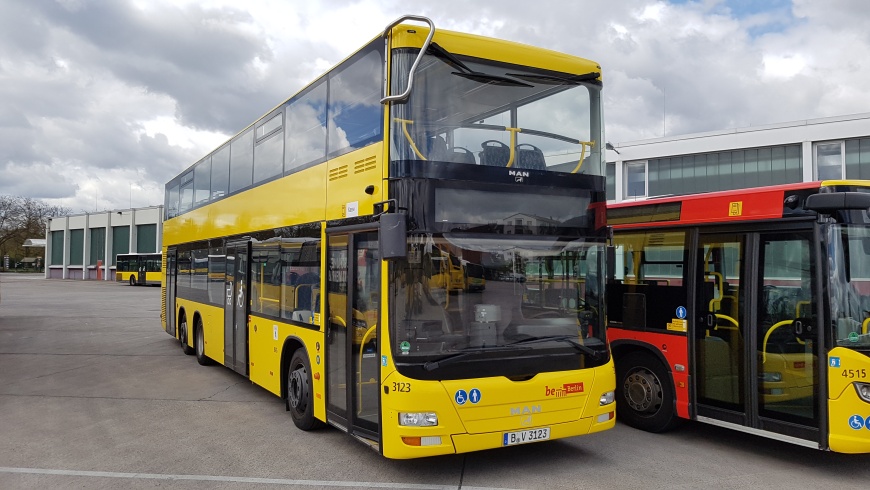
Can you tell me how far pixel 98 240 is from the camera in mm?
69688

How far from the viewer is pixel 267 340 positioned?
8.31 metres

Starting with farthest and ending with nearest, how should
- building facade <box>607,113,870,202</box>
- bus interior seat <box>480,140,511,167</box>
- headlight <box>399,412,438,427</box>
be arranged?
building facade <box>607,113,870,202</box> → bus interior seat <box>480,140,511,167</box> → headlight <box>399,412,438,427</box>

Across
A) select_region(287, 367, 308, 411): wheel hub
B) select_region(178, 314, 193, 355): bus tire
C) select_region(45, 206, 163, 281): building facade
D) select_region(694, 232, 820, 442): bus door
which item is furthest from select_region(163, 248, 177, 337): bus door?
select_region(45, 206, 163, 281): building facade

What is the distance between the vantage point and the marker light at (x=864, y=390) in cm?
532

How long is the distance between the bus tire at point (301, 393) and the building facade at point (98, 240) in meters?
57.8

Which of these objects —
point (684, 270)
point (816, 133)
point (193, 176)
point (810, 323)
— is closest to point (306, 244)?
point (684, 270)

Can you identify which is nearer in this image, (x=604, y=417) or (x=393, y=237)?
(x=393, y=237)

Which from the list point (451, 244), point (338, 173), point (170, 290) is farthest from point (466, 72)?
point (170, 290)

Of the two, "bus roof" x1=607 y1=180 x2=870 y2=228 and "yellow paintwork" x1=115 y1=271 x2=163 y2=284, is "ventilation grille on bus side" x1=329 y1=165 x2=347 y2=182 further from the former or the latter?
"yellow paintwork" x1=115 y1=271 x2=163 y2=284

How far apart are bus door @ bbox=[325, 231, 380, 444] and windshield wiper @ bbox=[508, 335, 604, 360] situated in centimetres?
130

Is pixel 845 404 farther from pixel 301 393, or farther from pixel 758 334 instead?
pixel 301 393

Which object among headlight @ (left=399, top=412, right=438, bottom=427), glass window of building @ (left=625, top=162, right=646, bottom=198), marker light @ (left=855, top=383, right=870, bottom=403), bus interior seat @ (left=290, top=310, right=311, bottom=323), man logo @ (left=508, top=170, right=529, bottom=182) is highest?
glass window of building @ (left=625, top=162, right=646, bottom=198)

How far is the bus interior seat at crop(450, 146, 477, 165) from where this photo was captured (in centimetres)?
540

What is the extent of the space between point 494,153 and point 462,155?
342 millimetres
